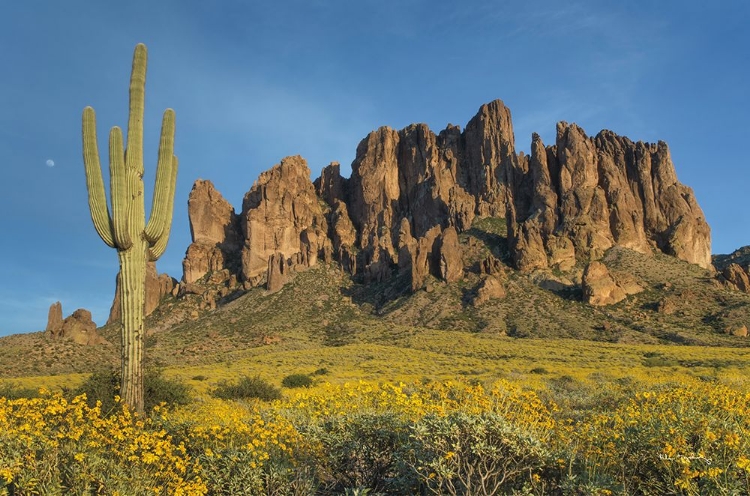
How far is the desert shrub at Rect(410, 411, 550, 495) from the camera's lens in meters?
5.65

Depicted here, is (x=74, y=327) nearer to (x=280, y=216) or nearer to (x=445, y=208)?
(x=280, y=216)

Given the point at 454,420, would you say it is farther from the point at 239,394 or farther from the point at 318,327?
the point at 318,327

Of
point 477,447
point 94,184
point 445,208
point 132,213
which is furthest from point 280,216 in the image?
point 477,447

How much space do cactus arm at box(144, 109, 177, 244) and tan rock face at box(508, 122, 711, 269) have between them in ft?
235

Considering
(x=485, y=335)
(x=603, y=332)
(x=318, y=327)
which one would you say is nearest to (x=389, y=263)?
(x=318, y=327)

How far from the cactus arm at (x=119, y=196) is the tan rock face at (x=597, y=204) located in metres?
72.9

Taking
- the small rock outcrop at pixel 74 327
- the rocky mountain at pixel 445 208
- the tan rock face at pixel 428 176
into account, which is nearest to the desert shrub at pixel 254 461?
the small rock outcrop at pixel 74 327

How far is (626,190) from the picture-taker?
300 feet

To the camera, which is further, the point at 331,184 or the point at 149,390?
the point at 331,184

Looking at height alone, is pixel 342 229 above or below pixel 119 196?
above

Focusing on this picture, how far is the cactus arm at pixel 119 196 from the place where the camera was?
460 inches

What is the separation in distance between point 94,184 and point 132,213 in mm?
1135

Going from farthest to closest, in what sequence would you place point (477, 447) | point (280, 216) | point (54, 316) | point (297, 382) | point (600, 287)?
point (280, 216), point (600, 287), point (54, 316), point (297, 382), point (477, 447)

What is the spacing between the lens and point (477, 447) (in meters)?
A: 5.55
